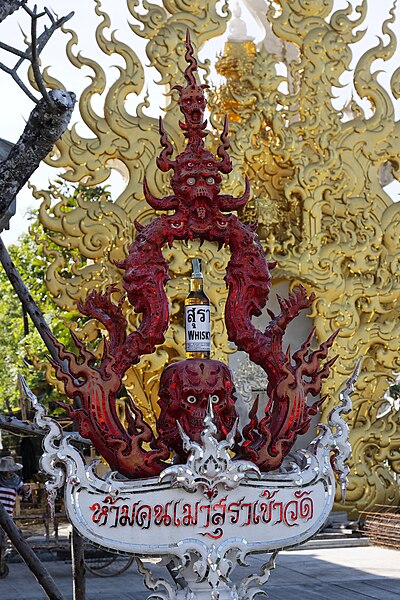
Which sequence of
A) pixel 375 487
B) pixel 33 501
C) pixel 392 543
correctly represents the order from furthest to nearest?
pixel 33 501 < pixel 375 487 < pixel 392 543

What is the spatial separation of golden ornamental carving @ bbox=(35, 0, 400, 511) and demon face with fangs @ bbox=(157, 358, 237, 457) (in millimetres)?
5581

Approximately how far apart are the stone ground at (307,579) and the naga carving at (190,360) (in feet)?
10.1

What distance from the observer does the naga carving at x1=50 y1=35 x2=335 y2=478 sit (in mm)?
5125

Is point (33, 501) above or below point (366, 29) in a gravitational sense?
below

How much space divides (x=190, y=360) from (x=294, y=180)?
6582mm

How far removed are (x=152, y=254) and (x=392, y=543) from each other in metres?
6.01

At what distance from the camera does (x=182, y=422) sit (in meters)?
5.14

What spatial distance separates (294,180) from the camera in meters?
11.6

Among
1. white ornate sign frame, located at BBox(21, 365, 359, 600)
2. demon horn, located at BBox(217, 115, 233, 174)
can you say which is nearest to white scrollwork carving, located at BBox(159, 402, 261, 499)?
white ornate sign frame, located at BBox(21, 365, 359, 600)

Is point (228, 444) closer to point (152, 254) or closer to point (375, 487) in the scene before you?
point (152, 254)

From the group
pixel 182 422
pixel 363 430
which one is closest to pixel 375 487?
pixel 363 430

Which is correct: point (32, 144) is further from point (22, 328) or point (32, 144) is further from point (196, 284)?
point (22, 328)

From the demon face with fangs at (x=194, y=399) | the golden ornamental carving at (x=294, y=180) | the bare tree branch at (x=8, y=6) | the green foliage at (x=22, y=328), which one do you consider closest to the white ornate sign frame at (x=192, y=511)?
the demon face with fangs at (x=194, y=399)

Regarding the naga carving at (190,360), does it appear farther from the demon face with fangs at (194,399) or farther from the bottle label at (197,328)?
the bottle label at (197,328)
